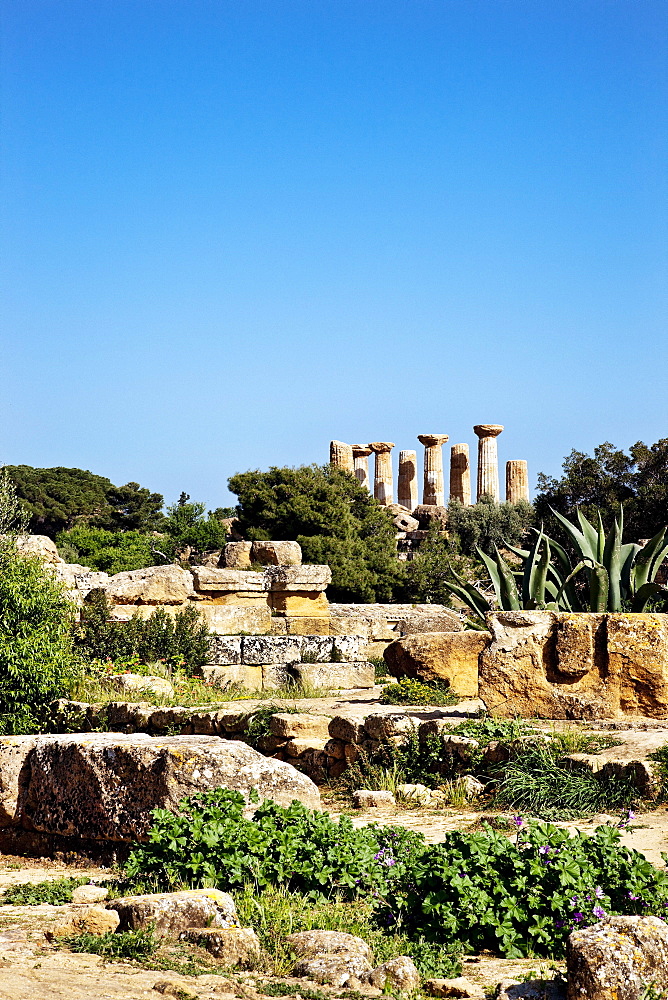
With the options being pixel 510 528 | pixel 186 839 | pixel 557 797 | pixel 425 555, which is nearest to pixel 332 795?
pixel 557 797

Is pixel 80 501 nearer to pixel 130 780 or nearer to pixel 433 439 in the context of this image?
pixel 433 439

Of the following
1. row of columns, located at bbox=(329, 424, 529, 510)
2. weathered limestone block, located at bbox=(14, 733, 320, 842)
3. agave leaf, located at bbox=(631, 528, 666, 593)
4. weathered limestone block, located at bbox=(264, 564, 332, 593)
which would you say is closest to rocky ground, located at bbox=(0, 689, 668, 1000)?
weathered limestone block, located at bbox=(14, 733, 320, 842)

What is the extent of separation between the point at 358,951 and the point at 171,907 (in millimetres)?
862

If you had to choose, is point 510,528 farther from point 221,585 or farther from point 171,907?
point 171,907

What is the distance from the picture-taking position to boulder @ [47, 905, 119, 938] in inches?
175

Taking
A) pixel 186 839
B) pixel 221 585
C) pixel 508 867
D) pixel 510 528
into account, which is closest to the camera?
pixel 508 867

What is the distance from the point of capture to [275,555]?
59.0ft

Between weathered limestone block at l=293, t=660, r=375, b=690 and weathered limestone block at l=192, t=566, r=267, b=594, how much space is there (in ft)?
9.03

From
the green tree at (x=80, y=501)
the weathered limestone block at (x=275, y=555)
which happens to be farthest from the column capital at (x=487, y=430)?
the weathered limestone block at (x=275, y=555)

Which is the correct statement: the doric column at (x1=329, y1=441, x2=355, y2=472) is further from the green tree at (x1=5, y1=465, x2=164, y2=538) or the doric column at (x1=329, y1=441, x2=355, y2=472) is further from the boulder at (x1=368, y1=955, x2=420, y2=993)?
the boulder at (x1=368, y1=955, x2=420, y2=993)

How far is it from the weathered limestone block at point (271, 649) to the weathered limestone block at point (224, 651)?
0.32 ft

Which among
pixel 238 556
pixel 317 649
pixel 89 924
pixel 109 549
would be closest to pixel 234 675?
pixel 317 649

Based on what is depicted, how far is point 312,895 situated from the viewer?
4.95 m

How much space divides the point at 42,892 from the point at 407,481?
57095 mm
